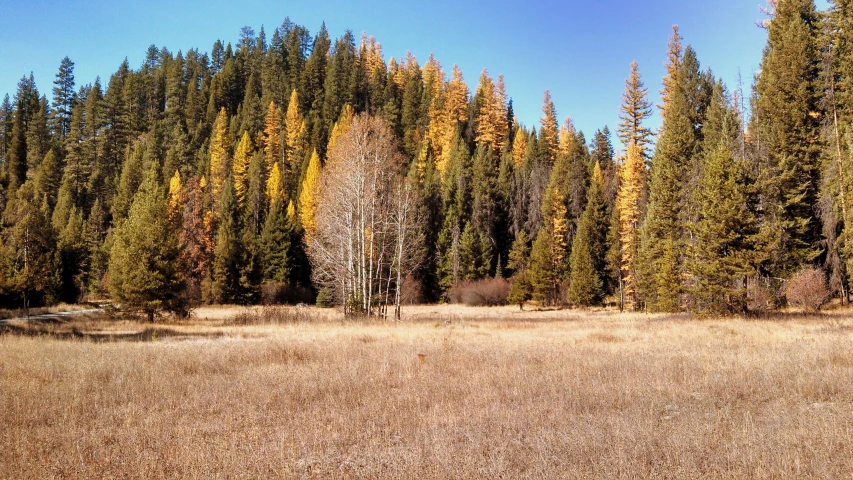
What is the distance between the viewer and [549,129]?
72.5 metres

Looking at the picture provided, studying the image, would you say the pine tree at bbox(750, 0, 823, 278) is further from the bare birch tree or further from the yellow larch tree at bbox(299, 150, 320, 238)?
the yellow larch tree at bbox(299, 150, 320, 238)

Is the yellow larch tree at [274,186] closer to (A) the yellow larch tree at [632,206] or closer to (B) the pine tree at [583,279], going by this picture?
(B) the pine tree at [583,279]

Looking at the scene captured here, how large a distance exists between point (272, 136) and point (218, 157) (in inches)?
309

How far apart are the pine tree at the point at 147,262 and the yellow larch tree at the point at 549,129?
5603cm

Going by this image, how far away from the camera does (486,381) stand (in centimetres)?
915

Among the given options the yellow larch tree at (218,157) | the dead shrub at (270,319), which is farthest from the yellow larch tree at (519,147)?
the dead shrub at (270,319)

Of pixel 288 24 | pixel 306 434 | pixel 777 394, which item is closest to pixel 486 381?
pixel 306 434

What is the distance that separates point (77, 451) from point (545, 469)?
5148 millimetres

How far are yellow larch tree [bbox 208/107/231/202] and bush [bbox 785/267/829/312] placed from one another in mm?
52153

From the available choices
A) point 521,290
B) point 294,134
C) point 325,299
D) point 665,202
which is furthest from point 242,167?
point 665,202

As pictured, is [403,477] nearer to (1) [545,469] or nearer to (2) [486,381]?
(1) [545,469]

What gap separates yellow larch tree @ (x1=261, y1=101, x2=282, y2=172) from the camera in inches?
2502

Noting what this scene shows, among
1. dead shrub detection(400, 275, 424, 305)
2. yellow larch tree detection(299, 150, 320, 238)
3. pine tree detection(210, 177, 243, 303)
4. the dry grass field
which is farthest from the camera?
yellow larch tree detection(299, 150, 320, 238)

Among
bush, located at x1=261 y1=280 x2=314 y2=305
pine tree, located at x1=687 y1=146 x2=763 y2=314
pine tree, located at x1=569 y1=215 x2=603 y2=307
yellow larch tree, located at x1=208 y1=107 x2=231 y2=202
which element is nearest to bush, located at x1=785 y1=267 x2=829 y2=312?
pine tree, located at x1=687 y1=146 x2=763 y2=314
